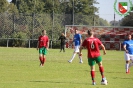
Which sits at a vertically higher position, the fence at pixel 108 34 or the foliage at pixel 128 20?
the foliage at pixel 128 20

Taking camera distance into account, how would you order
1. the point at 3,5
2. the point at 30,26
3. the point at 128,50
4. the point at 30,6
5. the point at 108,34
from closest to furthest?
the point at 128,50, the point at 108,34, the point at 30,26, the point at 3,5, the point at 30,6

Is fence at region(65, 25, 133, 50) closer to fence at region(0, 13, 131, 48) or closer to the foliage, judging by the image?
fence at region(0, 13, 131, 48)

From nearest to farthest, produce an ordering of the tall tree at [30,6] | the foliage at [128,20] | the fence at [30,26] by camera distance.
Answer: the fence at [30,26]
the foliage at [128,20]
the tall tree at [30,6]

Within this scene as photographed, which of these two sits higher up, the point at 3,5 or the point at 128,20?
the point at 3,5

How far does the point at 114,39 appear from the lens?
5062 centimetres

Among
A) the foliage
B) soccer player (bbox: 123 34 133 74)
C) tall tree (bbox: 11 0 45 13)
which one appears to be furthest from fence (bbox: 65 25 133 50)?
soccer player (bbox: 123 34 133 74)

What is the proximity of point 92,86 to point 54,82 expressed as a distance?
1.72 m

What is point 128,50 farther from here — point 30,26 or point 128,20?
point 128,20

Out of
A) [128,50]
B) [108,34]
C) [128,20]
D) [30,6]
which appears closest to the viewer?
[128,50]

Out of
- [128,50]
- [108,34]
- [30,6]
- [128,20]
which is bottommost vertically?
[128,50]

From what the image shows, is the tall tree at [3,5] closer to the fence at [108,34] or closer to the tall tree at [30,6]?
the tall tree at [30,6]

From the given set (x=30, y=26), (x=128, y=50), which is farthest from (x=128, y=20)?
(x=128, y=50)

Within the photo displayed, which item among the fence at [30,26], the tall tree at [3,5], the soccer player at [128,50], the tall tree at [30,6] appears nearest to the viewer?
the soccer player at [128,50]

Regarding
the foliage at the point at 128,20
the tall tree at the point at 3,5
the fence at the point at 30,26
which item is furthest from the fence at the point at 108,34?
the tall tree at the point at 3,5
